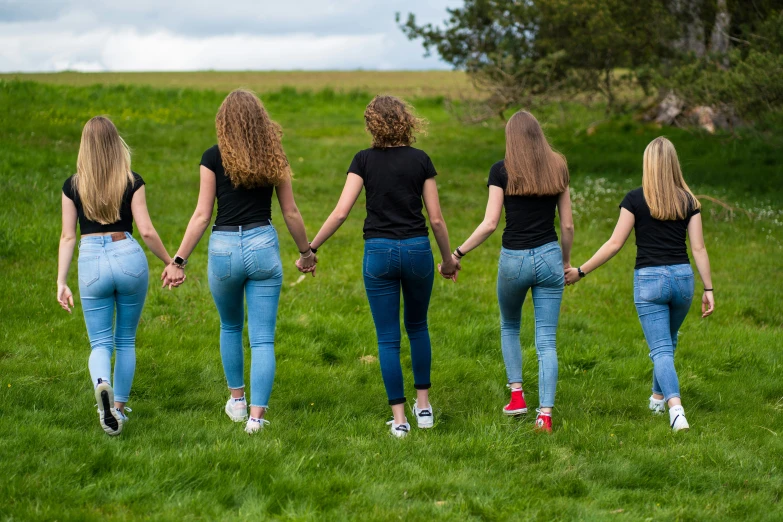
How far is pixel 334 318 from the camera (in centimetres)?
854

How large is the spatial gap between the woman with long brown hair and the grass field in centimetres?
65

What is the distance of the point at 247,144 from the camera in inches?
205

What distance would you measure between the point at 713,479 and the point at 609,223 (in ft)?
31.1

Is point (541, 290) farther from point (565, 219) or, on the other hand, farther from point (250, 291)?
point (250, 291)

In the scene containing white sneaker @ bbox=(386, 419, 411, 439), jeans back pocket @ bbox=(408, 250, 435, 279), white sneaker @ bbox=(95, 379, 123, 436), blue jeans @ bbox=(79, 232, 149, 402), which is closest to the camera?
white sneaker @ bbox=(95, 379, 123, 436)

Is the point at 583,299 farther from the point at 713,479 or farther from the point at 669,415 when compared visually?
the point at 713,479

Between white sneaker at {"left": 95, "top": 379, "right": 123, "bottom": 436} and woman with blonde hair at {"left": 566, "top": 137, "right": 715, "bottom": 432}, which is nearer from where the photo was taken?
white sneaker at {"left": 95, "top": 379, "right": 123, "bottom": 436}

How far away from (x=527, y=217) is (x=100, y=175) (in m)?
2.79

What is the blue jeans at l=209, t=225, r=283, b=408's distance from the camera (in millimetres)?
5273

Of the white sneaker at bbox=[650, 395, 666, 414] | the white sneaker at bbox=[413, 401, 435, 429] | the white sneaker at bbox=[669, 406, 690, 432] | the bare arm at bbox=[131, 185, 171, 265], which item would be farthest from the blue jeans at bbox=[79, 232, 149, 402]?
the white sneaker at bbox=[650, 395, 666, 414]

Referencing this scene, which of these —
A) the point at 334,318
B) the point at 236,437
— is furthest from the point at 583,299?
the point at 236,437

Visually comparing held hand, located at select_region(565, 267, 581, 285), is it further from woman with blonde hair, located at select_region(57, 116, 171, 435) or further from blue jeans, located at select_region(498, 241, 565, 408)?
woman with blonde hair, located at select_region(57, 116, 171, 435)

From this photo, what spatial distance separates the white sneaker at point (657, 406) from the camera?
20.8ft

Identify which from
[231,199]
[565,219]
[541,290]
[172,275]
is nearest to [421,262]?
[541,290]
